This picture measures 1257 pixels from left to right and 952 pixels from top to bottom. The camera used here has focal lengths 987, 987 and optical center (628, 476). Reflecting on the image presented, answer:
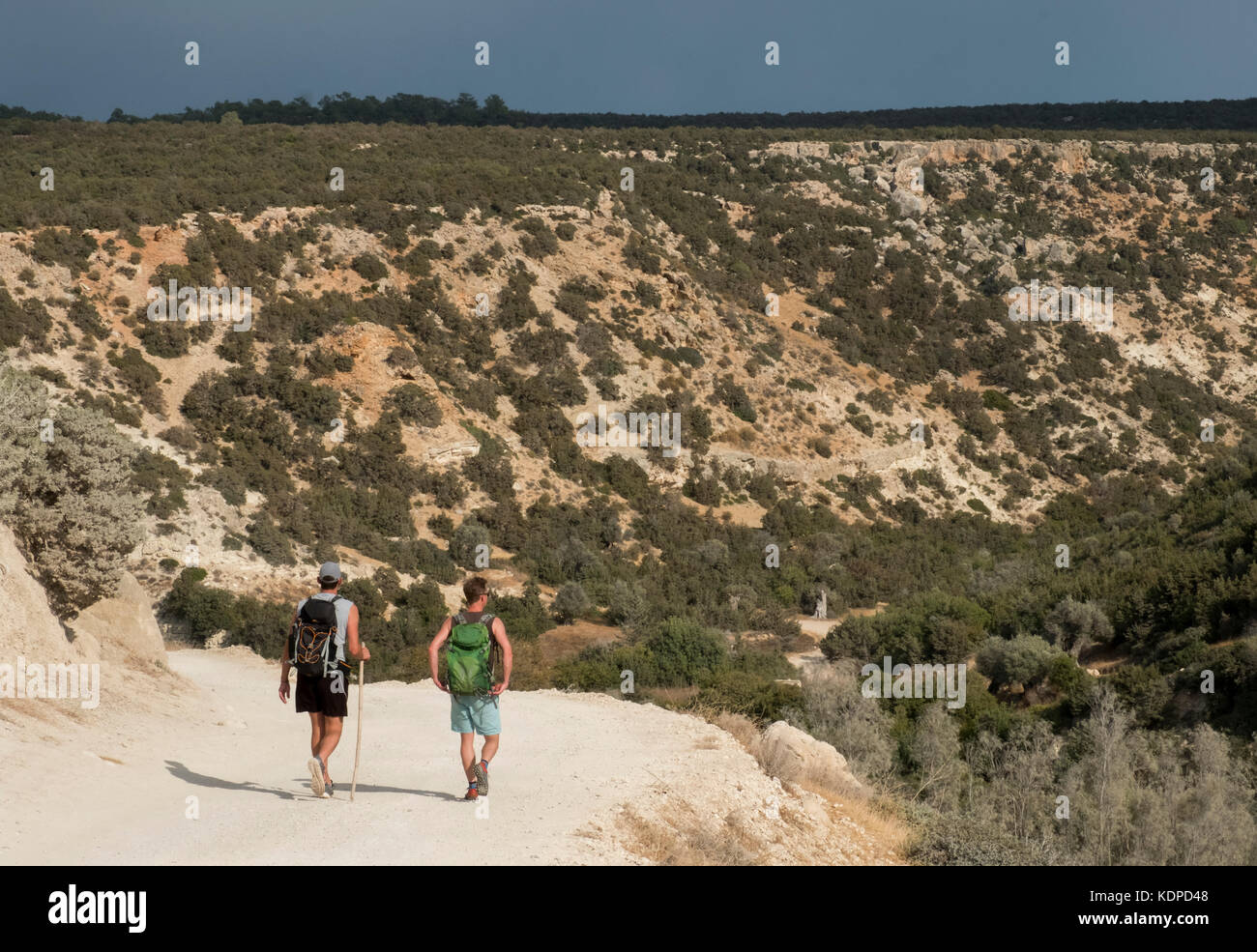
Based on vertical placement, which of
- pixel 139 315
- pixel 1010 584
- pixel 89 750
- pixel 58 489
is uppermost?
pixel 139 315

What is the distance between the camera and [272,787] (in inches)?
309

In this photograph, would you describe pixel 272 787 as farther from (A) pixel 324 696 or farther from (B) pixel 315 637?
(B) pixel 315 637

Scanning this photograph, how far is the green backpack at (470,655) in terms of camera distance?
22.4 ft

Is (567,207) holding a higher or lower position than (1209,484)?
higher

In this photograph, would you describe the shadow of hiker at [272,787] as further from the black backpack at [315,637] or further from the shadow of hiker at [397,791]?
the black backpack at [315,637]

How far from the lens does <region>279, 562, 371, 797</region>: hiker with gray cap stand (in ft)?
22.8

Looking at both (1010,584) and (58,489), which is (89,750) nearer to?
(58,489)

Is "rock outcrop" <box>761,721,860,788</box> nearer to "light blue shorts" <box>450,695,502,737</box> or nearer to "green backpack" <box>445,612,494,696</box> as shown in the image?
"light blue shorts" <box>450,695,502,737</box>

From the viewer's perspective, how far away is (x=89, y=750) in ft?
27.2

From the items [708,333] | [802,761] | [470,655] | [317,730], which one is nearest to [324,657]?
[317,730]

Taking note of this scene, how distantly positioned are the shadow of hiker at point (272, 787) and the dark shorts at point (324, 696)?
2.50 ft

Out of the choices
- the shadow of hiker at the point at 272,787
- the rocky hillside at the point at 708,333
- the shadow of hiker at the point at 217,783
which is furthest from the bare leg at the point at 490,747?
the rocky hillside at the point at 708,333

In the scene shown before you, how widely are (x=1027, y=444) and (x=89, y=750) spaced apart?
1597 inches
